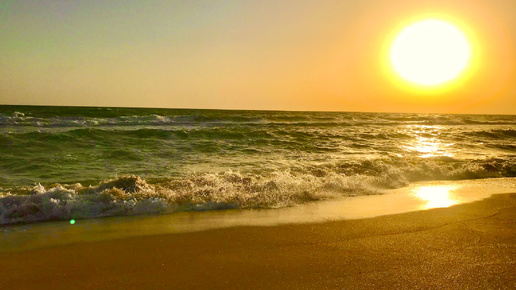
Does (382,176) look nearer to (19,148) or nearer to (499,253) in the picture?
(499,253)

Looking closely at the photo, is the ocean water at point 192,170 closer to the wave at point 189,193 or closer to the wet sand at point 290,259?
the wave at point 189,193

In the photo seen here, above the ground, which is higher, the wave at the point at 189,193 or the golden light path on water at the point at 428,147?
the golden light path on water at the point at 428,147

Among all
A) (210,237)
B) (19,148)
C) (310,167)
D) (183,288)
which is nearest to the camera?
(183,288)

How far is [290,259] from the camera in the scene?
3.85 meters

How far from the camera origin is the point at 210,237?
Answer: 461 cm

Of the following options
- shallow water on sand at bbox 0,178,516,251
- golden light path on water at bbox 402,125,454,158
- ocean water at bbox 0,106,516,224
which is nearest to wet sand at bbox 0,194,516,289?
shallow water on sand at bbox 0,178,516,251

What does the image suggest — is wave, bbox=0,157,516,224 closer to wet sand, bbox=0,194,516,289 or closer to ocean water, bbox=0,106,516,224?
ocean water, bbox=0,106,516,224

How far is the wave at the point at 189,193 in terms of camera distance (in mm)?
5703

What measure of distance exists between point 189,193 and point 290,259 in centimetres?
329

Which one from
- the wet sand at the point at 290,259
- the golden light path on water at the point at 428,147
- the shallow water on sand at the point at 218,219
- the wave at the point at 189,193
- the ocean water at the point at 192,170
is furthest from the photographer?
the golden light path on water at the point at 428,147

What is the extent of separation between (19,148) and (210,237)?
10701 millimetres

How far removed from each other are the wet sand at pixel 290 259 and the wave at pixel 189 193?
149 cm

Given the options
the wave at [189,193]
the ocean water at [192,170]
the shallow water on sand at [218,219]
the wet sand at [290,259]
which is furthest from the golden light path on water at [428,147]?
the wet sand at [290,259]

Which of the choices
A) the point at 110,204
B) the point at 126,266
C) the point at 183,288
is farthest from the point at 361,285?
the point at 110,204
